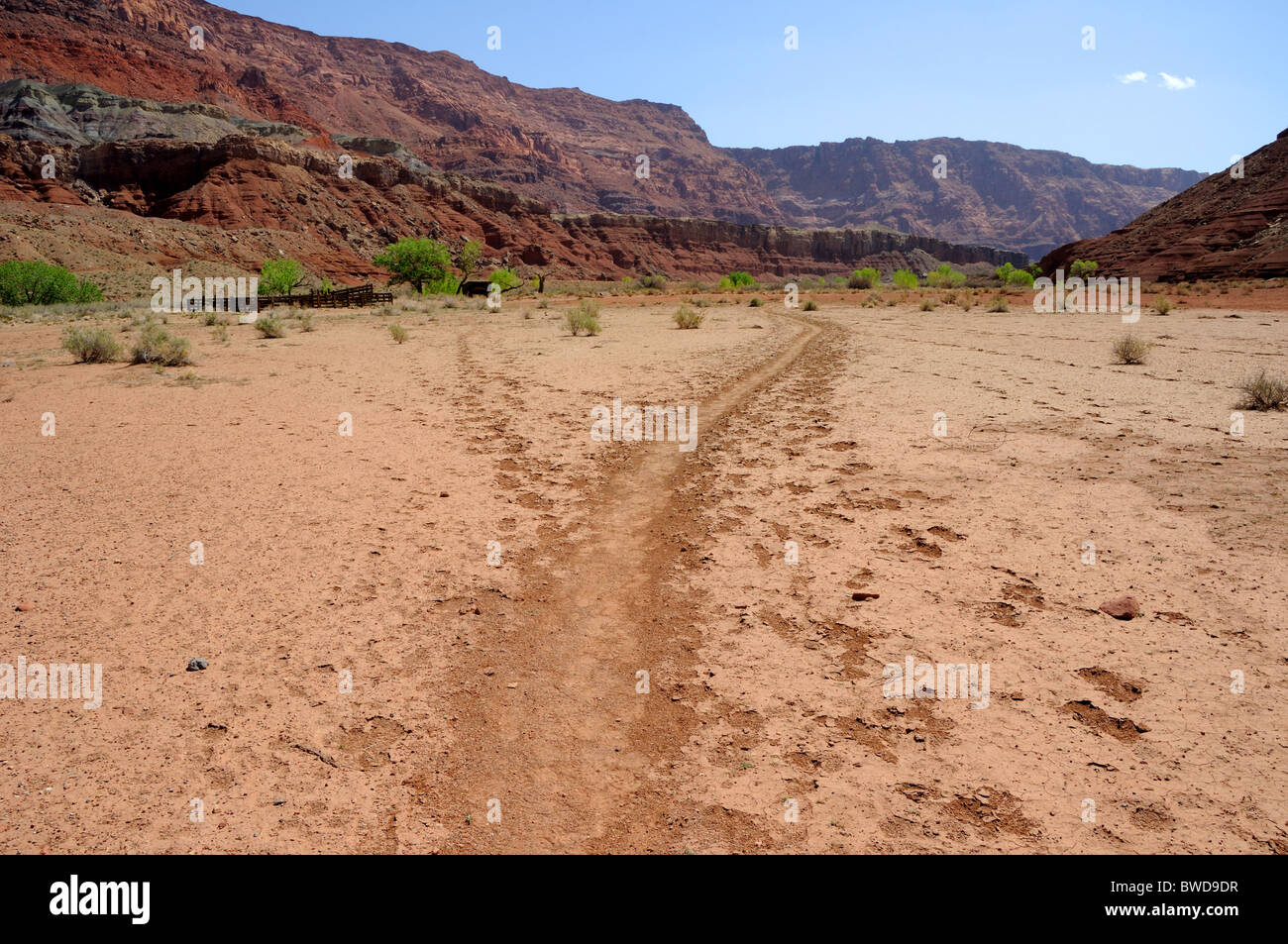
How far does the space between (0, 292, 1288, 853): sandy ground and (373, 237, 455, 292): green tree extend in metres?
44.2

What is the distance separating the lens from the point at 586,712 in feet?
12.5

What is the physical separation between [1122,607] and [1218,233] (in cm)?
6367

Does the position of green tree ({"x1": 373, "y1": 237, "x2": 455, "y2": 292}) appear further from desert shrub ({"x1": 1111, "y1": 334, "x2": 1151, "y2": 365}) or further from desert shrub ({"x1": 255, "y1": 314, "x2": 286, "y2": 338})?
desert shrub ({"x1": 1111, "y1": 334, "x2": 1151, "y2": 365})

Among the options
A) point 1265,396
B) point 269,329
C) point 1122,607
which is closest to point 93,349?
point 269,329

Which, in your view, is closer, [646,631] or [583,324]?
[646,631]

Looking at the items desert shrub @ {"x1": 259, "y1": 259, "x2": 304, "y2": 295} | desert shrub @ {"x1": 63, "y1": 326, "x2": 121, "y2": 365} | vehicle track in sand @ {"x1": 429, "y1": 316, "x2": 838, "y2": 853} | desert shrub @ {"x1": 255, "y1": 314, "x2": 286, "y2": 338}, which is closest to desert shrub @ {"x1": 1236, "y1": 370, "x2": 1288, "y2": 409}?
vehicle track in sand @ {"x1": 429, "y1": 316, "x2": 838, "y2": 853}

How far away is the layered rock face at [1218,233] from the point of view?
4619 centimetres

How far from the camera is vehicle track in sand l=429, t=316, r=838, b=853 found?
301 centimetres

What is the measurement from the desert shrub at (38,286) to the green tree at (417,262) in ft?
60.3

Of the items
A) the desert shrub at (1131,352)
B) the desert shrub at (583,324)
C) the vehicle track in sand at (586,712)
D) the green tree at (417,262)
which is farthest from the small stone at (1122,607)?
the green tree at (417,262)

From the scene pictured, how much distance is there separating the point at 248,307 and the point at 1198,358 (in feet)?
131

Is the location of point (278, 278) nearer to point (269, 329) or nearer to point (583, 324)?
point (269, 329)
